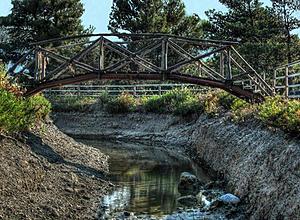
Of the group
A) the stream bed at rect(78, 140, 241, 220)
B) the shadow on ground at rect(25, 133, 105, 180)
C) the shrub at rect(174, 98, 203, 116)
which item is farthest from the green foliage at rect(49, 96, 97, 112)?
the shadow on ground at rect(25, 133, 105, 180)

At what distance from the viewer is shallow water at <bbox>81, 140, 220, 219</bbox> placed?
42.1 ft

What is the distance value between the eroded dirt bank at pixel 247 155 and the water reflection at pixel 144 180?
121 cm

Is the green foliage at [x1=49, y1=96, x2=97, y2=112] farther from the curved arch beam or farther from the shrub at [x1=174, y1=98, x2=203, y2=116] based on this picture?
the curved arch beam

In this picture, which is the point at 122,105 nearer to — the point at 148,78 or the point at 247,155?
the point at 148,78

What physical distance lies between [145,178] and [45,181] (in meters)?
→ 5.20

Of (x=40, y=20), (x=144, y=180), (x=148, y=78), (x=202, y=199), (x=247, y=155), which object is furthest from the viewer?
(x=40, y=20)

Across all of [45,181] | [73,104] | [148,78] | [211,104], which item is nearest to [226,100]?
[211,104]

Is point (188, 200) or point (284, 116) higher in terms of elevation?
point (284, 116)

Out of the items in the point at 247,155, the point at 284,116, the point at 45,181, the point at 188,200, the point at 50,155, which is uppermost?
the point at 284,116

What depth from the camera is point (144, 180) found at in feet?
54.9

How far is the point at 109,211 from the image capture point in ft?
39.6

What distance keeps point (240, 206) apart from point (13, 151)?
5730 mm

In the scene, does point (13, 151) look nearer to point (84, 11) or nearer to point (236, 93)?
point (236, 93)

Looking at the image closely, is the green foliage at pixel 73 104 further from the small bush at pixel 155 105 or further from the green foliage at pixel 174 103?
the small bush at pixel 155 105
